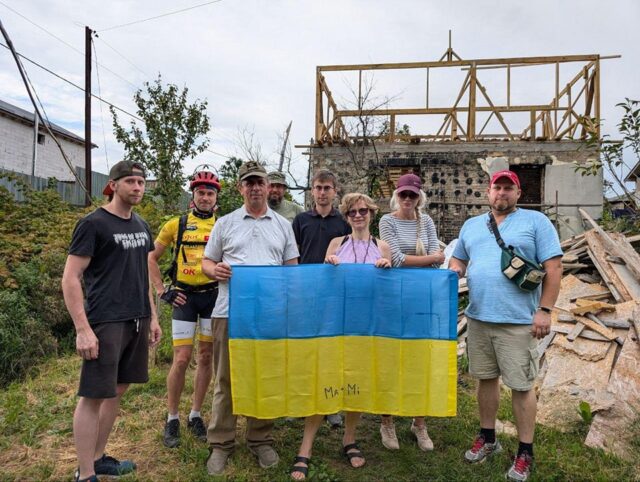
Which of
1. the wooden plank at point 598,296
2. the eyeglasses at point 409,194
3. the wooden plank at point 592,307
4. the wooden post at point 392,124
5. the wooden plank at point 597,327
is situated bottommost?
the wooden plank at point 597,327

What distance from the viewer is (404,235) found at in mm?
3666

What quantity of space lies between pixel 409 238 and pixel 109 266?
2.22 meters

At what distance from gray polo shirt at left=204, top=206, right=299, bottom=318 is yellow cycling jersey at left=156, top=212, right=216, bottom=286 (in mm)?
384

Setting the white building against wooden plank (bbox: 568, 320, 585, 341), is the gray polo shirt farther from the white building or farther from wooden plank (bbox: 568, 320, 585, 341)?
the white building

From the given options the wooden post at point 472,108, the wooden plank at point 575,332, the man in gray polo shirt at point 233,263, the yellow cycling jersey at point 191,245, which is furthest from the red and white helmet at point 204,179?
the wooden post at point 472,108

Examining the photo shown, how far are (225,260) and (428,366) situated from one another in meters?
1.63

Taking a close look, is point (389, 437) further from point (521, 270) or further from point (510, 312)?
point (521, 270)

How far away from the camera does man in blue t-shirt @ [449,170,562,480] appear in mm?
3139

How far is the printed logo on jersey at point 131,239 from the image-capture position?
288cm

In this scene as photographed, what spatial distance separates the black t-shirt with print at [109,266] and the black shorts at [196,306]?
57 centimetres

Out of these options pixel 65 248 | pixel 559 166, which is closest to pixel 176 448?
pixel 65 248

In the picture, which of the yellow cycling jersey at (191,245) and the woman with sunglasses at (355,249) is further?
the yellow cycling jersey at (191,245)

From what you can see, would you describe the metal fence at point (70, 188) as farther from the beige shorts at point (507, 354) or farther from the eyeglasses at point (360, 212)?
the beige shorts at point (507, 354)

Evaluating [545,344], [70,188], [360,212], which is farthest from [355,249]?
[70,188]
